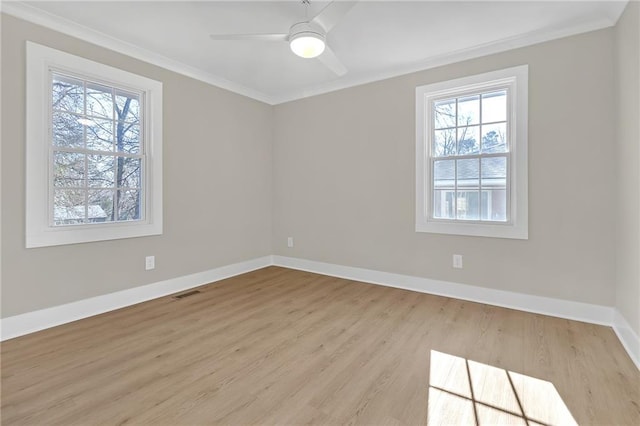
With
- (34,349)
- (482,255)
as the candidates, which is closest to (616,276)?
(482,255)

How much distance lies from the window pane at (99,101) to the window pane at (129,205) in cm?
79

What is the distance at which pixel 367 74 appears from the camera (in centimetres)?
384

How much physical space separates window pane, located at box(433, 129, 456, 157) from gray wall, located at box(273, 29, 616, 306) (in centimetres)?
27

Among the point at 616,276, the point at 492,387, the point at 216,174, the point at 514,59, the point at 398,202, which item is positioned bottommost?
the point at 492,387

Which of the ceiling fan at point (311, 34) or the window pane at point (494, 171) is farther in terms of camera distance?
the window pane at point (494, 171)

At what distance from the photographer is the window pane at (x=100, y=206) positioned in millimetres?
2973

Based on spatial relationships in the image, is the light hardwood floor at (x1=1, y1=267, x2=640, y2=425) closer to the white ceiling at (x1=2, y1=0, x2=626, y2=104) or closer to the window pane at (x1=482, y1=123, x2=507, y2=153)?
the window pane at (x1=482, y1=123, x2=507, y2=153)

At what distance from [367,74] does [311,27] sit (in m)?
1.83

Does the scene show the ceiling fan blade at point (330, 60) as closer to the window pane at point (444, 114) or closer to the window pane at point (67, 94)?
the window pane at point (444, 114)

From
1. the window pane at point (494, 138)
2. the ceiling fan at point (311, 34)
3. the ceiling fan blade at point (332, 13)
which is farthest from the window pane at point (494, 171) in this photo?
the ceiling fan blade at point (332, 13)

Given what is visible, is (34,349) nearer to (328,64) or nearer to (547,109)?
(328,64)

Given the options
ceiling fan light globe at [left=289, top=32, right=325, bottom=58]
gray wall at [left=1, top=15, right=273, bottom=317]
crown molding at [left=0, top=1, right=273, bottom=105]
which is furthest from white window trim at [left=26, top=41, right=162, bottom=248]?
ceiling fan light globe at [left=289, top=32, right=325, bottom=58]

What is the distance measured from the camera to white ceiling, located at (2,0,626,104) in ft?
8.10

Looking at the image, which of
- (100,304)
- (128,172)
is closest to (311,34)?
Answer: (128,172)
